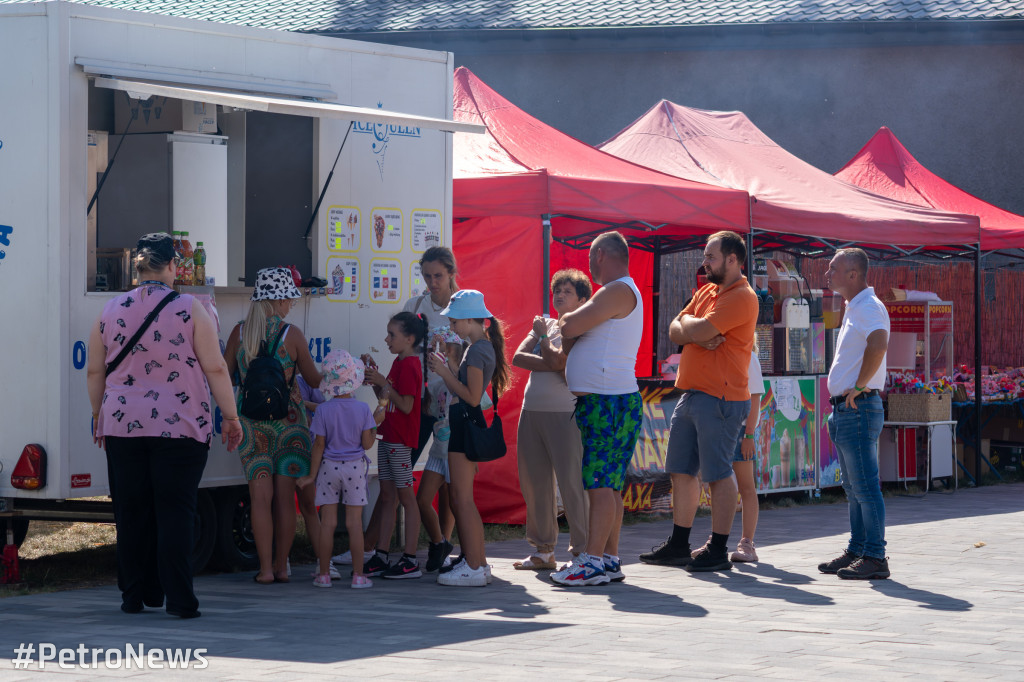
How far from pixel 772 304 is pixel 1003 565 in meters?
3.61

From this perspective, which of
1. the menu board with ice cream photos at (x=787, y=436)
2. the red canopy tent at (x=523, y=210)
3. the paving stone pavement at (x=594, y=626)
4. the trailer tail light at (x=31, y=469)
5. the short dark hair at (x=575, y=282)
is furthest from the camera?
the menu board with ice cream photos at (x=787, y=436)

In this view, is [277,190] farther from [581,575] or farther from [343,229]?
[581,575]

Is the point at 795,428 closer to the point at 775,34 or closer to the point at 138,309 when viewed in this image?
the point at 138,309

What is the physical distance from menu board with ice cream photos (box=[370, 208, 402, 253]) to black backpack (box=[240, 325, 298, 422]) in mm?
1380

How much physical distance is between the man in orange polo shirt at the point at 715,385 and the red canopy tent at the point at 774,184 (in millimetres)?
3112

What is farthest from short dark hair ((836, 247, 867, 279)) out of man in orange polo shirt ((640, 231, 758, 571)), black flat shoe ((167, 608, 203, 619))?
black flat shoe ((167, 608, 203, 619))

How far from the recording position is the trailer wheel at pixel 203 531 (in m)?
7.59

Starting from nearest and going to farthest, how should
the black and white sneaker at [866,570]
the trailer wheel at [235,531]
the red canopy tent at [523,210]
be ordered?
the black and white sneaker at [866,570] < the trailer wheel at [235,531] < the red canopy tent at [523,210]

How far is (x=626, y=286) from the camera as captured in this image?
7305 mm

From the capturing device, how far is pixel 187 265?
7488mm

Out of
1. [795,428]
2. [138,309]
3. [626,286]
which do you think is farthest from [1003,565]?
[138,309]

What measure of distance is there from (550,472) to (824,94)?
14666 millimetres

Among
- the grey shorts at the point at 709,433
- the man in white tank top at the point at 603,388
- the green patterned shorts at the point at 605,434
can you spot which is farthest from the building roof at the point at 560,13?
the green patterned shorts at the point at 605,434

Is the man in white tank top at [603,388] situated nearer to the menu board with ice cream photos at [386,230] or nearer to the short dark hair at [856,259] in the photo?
the short dark hair at [856,259]
